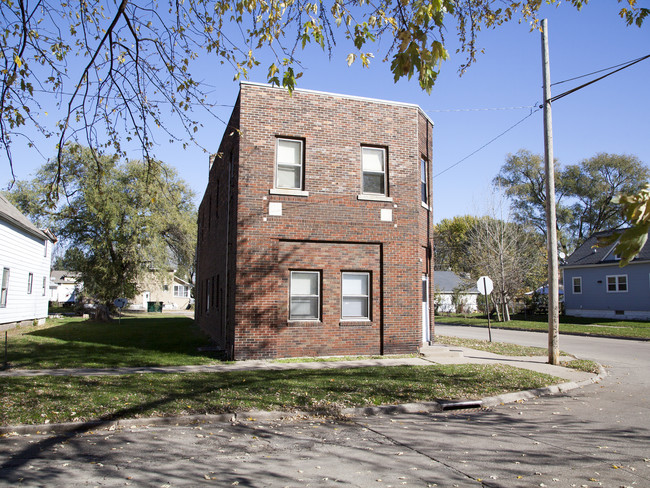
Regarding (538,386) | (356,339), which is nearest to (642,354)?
(538,386)

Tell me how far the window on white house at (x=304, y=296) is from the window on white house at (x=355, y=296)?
77cm

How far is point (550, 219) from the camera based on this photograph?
41.4 ft

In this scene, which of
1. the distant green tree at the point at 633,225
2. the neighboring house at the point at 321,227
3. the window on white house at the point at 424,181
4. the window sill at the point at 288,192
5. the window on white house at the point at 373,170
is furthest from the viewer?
the window on white house at the point at 424,181

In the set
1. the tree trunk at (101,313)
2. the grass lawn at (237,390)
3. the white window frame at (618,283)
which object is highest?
the white window frame at (618,283)

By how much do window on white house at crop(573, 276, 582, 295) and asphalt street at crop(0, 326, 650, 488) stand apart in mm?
34530

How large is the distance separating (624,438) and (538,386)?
137 inches

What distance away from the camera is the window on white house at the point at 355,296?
13.7 m

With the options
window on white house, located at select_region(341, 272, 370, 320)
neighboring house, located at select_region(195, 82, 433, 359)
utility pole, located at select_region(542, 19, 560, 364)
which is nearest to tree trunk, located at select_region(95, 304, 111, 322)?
Answer: neighboring house, located at select_region(195, 82, 433, 359)

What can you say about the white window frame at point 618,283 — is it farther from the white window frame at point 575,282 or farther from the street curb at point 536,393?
the street curb at point 536,393

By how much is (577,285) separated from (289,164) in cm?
3403

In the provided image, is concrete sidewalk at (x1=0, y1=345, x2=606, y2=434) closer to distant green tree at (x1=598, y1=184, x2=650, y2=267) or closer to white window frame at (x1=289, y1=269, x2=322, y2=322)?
white window frame at (x1=289, y1=269, x2=322, y2=322)

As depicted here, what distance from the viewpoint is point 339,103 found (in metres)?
14.0

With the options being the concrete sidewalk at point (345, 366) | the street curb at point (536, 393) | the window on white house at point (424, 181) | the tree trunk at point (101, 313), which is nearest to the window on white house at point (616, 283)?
the concrete sidewalk at point (345, 366)

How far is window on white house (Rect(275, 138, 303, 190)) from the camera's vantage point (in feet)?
44.2
